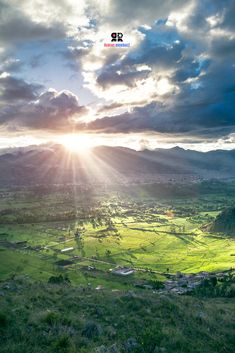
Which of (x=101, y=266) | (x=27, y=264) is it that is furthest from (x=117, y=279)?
(x=27, y=264)

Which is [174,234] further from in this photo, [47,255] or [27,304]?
[27,304]

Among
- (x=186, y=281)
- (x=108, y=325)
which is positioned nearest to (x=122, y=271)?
(x=186, y=281)

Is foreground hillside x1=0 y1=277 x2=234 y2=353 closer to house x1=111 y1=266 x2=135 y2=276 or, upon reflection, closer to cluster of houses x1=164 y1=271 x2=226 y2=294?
cluster of houses x1=164 y1=271 x2=226 y2=294

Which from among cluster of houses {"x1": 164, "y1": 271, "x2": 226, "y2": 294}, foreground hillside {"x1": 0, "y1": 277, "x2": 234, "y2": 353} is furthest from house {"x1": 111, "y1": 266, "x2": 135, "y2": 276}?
foreground hillside {"x1": 0, "y1": 277, "x2": 234, "y2": 353}

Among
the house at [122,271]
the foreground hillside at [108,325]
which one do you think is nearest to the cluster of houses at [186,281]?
the house at [122,271]

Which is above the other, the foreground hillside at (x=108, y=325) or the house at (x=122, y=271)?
the foreground hillside at (x=108, y=325)

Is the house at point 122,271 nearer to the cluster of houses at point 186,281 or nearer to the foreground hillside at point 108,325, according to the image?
the cluster of houses at point 186,281
